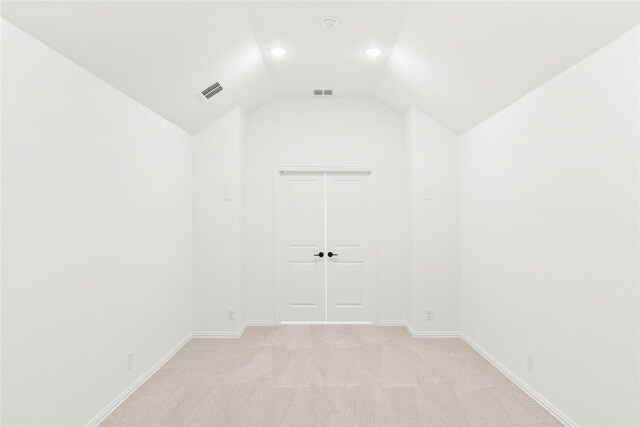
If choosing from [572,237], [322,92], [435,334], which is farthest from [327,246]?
[572,237]

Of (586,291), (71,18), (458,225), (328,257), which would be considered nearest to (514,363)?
(586,291)

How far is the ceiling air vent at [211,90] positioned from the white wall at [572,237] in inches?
105

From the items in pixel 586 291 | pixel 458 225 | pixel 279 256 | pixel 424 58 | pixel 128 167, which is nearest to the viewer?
pixel 586 291

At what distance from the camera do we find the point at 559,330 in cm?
259

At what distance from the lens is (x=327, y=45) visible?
137 inches

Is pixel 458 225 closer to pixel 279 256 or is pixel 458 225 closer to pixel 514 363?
pixel 514 363

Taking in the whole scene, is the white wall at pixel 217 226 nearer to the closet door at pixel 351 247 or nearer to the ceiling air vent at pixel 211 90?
the ceiling air vent at pixel 211 90

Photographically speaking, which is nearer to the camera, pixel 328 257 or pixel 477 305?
pixel 477 305

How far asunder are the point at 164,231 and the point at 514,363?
3.37 meters

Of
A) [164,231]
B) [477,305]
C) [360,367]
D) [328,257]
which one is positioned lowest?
[360,367]

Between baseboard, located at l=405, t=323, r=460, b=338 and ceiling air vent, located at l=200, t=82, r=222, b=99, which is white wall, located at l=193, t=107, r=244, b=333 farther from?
baseboard, located at l=405, t=323, r=460, b=338

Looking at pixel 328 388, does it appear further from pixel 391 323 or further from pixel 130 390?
pixel 391 323

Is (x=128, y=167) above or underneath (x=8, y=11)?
underneath

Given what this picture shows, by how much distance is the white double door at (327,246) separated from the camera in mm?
5008
